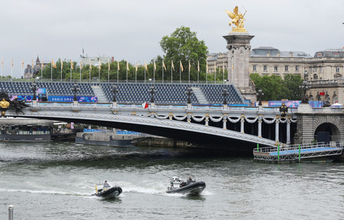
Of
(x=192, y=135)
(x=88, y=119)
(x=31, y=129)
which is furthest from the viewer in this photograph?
(x=31, y=129)

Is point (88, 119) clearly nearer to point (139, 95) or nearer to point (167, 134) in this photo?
point (167, 134)

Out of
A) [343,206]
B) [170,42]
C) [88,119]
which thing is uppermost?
[170,42]

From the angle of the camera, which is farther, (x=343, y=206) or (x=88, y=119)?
(x=88, y=119)

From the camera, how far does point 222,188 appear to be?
70.2 m

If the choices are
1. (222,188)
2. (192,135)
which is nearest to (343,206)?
(222,188)

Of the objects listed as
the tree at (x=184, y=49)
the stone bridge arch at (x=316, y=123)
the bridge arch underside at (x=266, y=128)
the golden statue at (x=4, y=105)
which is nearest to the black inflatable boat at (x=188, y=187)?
the golden statue at (x=4, y=105)

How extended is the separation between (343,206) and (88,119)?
117 ft

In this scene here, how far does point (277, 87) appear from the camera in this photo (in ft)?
534

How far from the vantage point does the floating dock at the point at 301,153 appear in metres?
88.3

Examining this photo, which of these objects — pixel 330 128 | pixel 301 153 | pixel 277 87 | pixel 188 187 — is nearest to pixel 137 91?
pixel 330 128

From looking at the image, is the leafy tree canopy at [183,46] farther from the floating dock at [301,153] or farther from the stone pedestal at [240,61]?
the floating dock at [301,153]

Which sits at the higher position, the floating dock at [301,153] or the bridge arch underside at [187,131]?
the bridge arch underside at [187,131]

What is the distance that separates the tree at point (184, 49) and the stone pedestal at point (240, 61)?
20.8m

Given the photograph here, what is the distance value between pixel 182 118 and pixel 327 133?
17.1 metres
